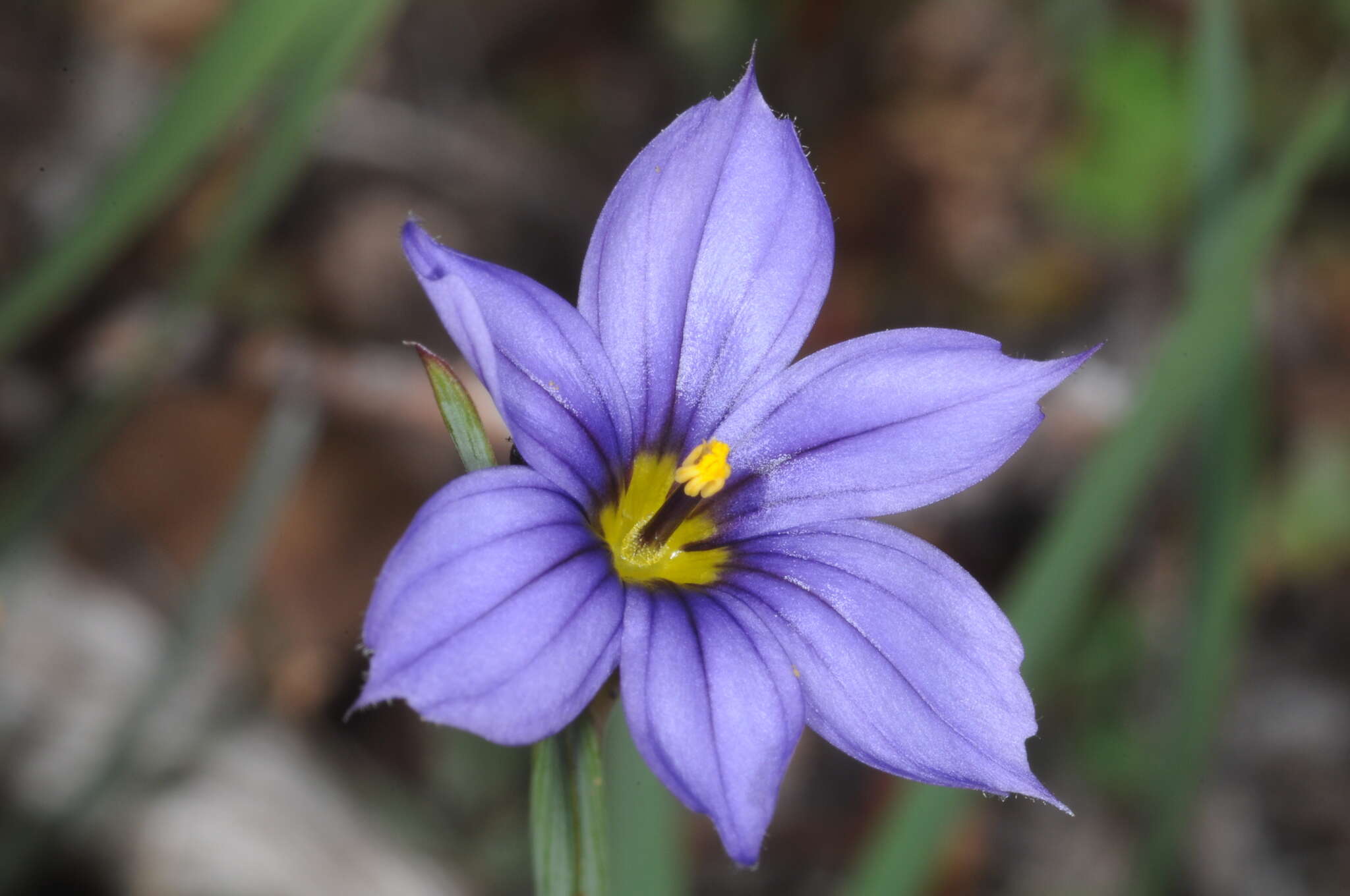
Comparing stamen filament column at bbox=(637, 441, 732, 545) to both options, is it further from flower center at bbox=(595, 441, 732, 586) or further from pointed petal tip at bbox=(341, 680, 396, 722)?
pointed petal tip at bbox=(341, 680, 396, 722)

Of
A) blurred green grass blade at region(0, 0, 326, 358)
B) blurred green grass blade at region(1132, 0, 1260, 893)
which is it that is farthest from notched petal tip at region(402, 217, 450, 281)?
blurred green grass blade at region(1132, 0, 1260, 893)

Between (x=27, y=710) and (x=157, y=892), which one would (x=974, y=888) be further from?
(x=27, y=710)

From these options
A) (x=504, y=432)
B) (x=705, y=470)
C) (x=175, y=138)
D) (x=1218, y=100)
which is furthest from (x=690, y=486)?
(x=504, y=432)

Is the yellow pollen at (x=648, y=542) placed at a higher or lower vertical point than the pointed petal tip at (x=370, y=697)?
lower

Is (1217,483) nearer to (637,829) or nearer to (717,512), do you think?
(717,512)

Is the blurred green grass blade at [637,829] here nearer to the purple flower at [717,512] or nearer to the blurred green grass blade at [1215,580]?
the purple flower at [717,512]

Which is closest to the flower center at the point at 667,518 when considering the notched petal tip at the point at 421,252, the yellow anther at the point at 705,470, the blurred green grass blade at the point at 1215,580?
the yellow anther at the point at 705,470

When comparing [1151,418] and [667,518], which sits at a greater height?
[667,518]
